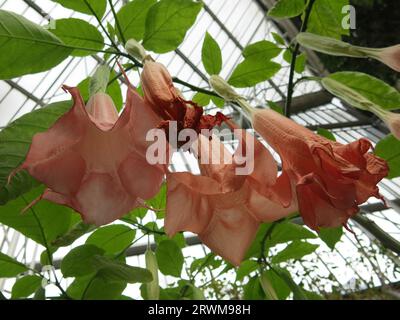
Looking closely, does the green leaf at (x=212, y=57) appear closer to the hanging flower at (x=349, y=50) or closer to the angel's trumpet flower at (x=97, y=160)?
the hanging flower at (x=349, y=50)

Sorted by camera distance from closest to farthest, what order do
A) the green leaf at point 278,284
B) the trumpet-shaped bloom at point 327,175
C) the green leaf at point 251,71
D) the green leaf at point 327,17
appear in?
1. the trumpet-shaped bloom at point 327,175
2. the green leaf at point 327,17
3. the green leaf at point 251,71
4. the green leaf at point 278,284

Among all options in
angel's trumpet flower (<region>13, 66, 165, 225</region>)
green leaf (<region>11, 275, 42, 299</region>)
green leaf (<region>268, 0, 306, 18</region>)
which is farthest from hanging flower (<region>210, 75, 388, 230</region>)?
green leaf (<region>11, 275, 42, 299</region>)

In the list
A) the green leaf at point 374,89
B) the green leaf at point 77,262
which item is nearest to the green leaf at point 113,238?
the green leaf at point 77,262

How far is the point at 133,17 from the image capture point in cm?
73

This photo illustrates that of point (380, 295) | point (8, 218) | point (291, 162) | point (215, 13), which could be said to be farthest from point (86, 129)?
point (215, 13)

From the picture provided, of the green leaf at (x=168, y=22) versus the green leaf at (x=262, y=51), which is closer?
the green leaf at (x=168, y=22)

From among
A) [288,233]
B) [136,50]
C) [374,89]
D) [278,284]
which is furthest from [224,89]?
[278,284]

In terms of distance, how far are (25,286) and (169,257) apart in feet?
0.94

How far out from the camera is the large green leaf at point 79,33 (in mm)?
706

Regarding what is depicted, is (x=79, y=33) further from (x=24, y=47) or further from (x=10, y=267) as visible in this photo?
(x=10, y=267)

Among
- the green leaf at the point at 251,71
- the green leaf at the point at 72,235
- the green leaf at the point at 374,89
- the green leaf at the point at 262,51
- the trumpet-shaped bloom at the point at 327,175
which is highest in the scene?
the green leaf at the point at 262,51

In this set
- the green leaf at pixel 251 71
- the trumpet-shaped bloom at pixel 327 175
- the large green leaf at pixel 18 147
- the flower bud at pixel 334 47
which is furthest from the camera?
the green leaf at pixel 251 71

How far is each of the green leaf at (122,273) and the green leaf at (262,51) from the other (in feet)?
1.67

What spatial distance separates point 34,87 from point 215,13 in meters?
3.93
